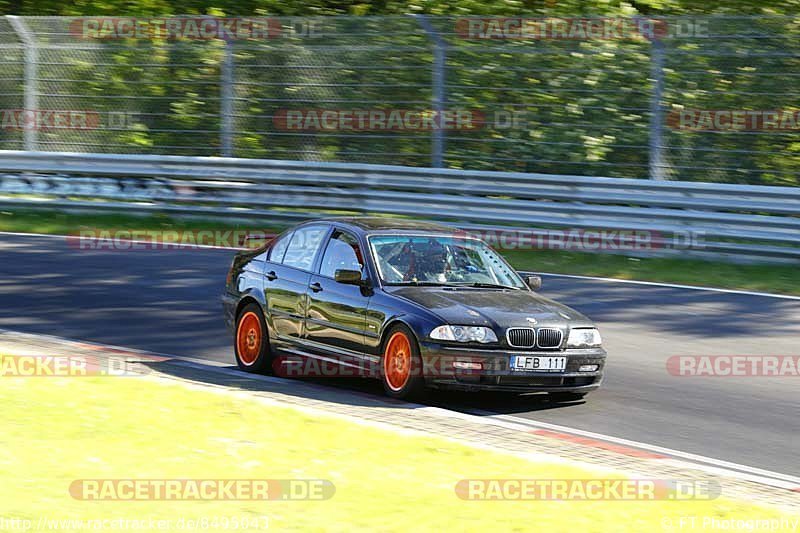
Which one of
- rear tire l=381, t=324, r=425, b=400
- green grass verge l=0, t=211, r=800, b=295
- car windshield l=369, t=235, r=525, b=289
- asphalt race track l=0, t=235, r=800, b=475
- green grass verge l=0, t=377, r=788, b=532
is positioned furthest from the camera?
green grass verge l=0, t=211, r=800, b=295

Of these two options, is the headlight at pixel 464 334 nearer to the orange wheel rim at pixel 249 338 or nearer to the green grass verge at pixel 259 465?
the green grass verge at pixel 259 465

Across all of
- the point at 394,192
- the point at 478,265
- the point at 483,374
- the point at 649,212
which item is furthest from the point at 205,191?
the point at 483,374

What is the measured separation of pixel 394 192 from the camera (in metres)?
19.9

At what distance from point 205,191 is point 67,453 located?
1433 cm

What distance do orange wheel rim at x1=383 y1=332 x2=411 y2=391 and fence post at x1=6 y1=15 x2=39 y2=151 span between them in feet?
46.1

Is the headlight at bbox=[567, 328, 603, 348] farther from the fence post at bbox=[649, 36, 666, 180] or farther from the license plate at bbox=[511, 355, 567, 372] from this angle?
the fence post at bbox=[649, 36, 666, 180]

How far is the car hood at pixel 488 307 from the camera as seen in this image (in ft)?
32.2

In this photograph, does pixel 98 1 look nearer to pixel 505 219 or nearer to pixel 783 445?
pixel 505 219
